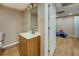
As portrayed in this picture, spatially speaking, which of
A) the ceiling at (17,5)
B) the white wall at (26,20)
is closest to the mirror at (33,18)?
the white wall at (26,20)

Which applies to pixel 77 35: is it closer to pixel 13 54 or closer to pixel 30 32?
pixel 30 32

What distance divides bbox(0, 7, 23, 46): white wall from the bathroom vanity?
0.13 metres

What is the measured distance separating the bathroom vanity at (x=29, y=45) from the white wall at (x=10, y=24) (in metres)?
0.13

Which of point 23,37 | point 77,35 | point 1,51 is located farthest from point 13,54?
point 77,35

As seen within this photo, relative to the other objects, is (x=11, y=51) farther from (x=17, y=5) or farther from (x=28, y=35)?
(x=17, y=5)

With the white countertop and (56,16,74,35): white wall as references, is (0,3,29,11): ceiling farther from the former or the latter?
(56,16,74,35): white wall

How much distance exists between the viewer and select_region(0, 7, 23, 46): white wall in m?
1.65

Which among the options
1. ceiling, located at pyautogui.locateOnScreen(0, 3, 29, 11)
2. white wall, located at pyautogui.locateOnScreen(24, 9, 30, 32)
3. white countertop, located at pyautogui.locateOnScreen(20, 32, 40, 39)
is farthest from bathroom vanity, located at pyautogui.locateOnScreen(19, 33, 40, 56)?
ceiling, located at pyautogui.locateOnScreen(0, 3, 29, 11)

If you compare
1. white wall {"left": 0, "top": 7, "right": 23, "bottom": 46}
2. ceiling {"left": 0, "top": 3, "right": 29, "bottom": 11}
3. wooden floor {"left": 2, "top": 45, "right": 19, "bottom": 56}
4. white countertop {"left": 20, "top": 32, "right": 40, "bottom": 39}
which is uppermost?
ceiling {"left": 0, "top": 3, "right": 29, "bottom": 11}

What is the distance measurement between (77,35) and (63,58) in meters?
2.08

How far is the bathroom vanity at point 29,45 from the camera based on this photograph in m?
1.73

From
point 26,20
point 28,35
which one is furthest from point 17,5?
point 28,35

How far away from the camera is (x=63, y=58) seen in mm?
1549

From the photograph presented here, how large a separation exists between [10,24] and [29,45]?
0.52m
